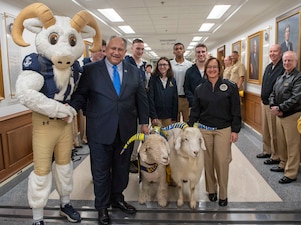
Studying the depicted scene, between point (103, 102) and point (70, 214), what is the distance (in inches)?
42.2

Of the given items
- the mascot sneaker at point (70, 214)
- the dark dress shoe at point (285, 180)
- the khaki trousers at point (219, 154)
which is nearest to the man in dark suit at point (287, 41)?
the dark dress shoe at point (285, 180)

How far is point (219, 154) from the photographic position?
2594 millimetres

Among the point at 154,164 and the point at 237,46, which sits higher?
the point at 237,46

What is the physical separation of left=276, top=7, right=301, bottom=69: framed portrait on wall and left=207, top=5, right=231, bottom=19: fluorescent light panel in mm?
945

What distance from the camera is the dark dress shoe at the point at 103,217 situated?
2.36 metres

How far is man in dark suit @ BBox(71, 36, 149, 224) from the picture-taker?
87.7 inches

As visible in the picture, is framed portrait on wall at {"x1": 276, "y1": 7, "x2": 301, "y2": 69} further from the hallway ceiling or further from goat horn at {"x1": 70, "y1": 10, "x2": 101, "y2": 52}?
goat horn at {"x1": 70, "y1": 10, "x2": 101, "y2": 52}

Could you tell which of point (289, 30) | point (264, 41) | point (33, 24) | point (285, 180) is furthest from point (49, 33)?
point (264, 41)

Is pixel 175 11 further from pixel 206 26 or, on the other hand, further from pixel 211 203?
pixel 211 203

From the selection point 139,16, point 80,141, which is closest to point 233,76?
point 139,16

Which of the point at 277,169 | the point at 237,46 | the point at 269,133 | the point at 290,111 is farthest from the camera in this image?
the point at 237,46

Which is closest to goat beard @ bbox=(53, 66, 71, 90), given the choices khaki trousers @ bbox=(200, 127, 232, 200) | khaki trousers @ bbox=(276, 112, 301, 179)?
khaki trousers @ bbox=(200, 127, 232, 200)

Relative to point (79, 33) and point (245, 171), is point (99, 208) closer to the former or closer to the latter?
point (79, 33)

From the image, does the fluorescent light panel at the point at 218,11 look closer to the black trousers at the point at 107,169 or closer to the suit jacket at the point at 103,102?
the suit jacket at the point at 103,102
